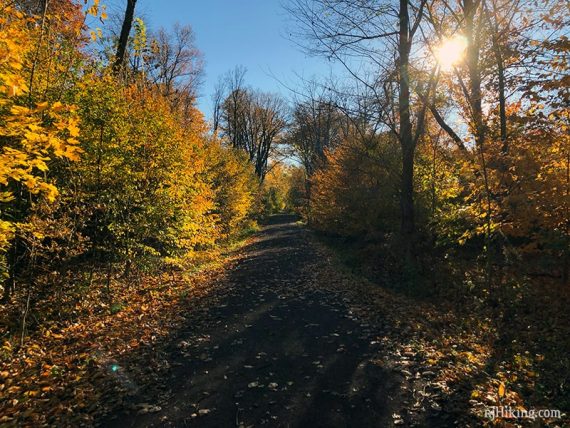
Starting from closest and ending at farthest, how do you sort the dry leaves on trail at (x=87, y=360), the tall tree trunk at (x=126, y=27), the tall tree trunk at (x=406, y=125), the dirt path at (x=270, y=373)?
the dirt path at (x=270, y=373) → the dry leaves on trail at (x=87, y=360) → the tall tree trunk at (x=406, y=125) → the tall tree trunk at (x=126, y=27)

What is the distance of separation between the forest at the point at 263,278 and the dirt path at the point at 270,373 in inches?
1.2

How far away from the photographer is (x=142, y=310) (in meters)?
7.79

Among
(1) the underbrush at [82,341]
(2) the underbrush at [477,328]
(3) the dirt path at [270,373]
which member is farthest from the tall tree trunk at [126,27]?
(2) the underbrush at [477,328]

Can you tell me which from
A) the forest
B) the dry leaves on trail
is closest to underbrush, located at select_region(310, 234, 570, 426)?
the forest

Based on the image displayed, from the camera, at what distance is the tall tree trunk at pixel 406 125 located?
1061cm

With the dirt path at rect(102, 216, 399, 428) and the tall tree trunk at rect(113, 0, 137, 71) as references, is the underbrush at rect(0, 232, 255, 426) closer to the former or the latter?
the dirt path at rect(102, 216, 399, 428)

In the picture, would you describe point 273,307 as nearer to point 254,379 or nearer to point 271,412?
point 254,379

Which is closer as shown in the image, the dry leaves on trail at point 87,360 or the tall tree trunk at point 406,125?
the dry leaves on trail at point 87,360

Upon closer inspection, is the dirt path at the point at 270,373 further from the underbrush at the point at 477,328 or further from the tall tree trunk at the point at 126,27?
the tall tree trunk at the point at 126,27

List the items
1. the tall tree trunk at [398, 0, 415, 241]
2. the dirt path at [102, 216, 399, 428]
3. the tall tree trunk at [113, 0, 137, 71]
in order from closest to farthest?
1. the dirt path at [102, 216, 399, 428]
2. the tall tree trunk at [398, 0, 415, 241]
3. the tall tree trunk at [113, 0, 137, 71]

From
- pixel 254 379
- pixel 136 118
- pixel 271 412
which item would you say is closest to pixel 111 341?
pixel 254 379

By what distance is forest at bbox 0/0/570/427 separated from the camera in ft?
14.1

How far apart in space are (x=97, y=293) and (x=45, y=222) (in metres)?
2.70

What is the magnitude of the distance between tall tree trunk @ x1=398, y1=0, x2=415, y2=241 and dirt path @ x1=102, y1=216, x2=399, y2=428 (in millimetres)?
4314
